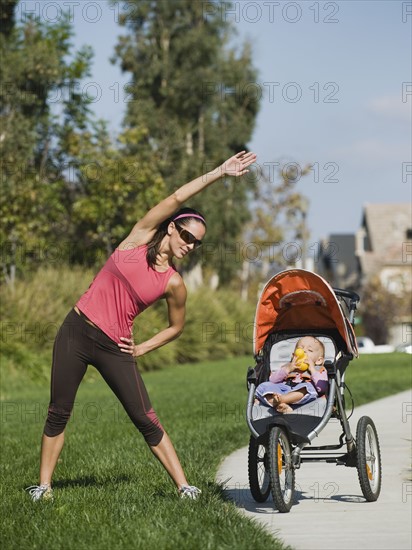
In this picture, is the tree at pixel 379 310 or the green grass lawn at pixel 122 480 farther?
the tree at pixel 379 310

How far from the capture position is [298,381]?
29.5ft

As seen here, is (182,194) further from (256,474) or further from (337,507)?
(337,507)

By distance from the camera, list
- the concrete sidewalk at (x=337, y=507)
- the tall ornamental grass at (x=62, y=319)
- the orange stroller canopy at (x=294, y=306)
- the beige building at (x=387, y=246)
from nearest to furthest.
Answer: the concrete sidewalk at (x=337, y=507), the orange stroller canopy at (x=294, y=306), the tall ornamental grass at (x=62, y=319), the beige building at (x=387, y=246)

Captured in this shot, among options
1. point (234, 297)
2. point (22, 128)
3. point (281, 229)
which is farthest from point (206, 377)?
point (281, 229)

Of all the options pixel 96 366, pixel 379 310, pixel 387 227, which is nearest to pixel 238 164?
pixel 96 366

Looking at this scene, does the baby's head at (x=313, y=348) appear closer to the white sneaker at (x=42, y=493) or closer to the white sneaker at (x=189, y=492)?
the white sneaker at (x=189, y=492)

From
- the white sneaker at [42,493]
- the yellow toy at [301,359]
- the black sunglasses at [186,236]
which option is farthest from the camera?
the yellow toy at [301,359]

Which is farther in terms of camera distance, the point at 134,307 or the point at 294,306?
the point at 294,306

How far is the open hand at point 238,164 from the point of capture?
24.9 ft

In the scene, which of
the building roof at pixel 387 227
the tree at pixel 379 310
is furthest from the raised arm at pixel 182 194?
the building roof at pixel 387 227

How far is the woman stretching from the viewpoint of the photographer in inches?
306

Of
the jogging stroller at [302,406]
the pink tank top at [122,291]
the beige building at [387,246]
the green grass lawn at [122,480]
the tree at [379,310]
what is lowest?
the tree at [379,310]

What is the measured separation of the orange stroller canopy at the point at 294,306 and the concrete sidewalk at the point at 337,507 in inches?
45.6

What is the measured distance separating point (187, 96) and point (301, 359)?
4226cm
